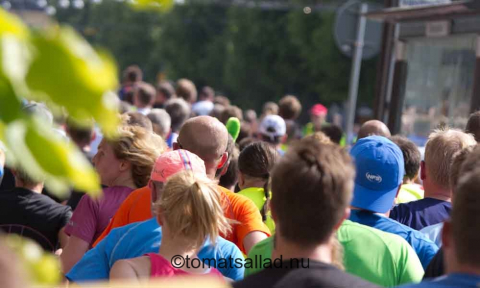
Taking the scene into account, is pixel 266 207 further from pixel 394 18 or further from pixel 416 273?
pixel 394 18

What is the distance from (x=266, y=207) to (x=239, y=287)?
7.84 ft

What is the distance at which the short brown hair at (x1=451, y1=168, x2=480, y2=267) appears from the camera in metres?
2.04

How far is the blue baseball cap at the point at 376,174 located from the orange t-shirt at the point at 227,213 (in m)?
0.53

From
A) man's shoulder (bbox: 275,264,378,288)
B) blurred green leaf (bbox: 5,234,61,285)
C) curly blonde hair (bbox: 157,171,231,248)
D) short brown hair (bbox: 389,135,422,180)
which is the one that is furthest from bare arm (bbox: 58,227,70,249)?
blurred green leaf (bbox: 5,234,61,285)

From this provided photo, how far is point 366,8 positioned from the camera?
1052cm

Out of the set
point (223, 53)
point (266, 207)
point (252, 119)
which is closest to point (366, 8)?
point (252, 119)

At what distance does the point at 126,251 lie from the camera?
2965 millimetres

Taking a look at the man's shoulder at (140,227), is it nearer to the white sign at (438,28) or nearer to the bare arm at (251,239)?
the bare arm at (251,239)

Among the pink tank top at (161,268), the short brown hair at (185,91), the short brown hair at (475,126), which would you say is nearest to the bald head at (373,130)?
the short brown hair at (475,126)

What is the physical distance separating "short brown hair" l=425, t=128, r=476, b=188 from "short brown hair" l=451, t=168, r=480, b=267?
2.25 metres

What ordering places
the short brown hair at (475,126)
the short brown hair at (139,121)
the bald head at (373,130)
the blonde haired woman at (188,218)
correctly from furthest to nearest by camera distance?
the bald head at (373,130), the short brown hair at (475,126), the short brown hair at (139,121), the blonde haired woman at (188,218)

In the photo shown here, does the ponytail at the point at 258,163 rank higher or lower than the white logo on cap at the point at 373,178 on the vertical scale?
lower

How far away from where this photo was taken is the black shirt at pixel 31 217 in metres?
4.39

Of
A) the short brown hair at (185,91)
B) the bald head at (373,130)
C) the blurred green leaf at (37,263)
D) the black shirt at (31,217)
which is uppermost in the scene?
the blurred green leaf at (37,263)
